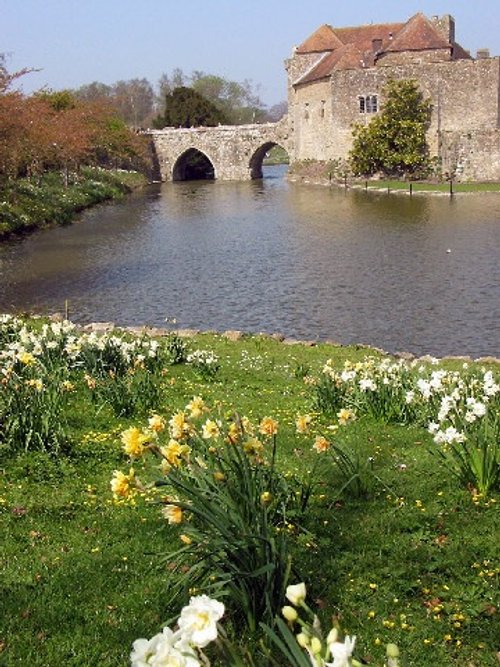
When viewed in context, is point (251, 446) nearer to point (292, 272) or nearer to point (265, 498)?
point (265, 498)

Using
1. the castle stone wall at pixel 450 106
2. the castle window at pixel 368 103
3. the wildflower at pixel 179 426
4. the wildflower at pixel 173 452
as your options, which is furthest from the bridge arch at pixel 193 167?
the wildflower at pixel 173 452

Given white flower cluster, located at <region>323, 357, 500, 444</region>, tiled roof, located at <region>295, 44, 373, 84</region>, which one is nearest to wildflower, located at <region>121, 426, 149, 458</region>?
white flower cluster, located at <region>323, 357, 500, 444</region>

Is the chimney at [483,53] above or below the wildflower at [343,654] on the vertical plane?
above

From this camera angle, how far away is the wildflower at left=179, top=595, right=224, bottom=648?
2441 millimetres

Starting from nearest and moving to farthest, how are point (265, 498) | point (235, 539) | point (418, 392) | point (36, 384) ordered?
1. point (235, 539)
2. point (265, 498)
3. point (36, 384)
4. point (418, 392)

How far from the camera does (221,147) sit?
221 ft

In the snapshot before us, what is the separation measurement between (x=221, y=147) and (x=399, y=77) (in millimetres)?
19316

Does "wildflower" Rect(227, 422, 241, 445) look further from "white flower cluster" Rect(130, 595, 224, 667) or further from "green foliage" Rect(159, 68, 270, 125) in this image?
"green foliage" Rect(159, 68, 270, 125)

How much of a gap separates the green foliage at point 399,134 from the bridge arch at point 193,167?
20636 millimetres

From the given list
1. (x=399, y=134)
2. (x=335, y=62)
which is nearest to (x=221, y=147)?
(x=335, y=62)

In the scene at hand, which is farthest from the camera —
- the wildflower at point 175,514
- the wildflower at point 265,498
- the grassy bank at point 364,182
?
the grassy bank at point 364,182

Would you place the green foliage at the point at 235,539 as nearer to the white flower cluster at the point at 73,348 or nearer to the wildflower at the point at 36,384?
the wildflower at the point at 36,384

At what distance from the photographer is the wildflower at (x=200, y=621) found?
2.44m

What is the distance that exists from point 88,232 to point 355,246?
1275 centimetres
